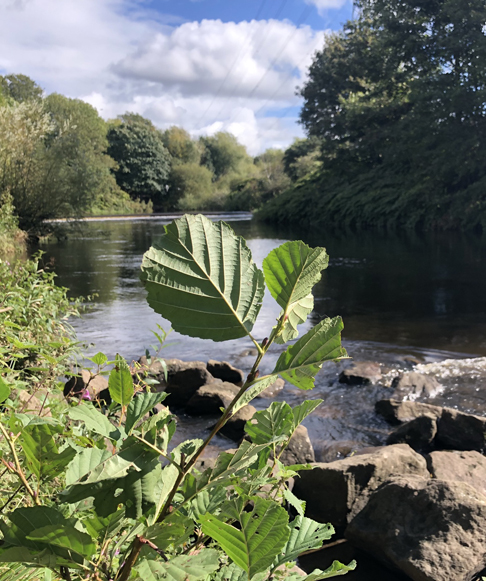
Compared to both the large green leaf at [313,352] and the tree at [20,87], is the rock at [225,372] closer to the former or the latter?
the large green leaf at [313,352]

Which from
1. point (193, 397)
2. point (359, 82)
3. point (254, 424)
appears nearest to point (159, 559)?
point (254, 424)

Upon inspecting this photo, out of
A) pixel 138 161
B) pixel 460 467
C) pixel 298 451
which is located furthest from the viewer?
pixel 138 161

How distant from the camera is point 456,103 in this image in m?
25.9

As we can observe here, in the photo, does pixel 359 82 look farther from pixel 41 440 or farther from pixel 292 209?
pixel 41 440

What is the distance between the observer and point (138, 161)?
71562 millimetres

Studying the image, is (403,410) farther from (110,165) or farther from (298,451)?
(110,165)

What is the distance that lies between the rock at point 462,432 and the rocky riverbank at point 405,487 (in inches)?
0.4

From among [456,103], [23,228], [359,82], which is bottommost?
[23,228]

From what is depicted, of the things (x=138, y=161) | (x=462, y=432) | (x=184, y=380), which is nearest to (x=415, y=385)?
(x=462, y=432)

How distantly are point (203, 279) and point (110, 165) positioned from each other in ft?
224

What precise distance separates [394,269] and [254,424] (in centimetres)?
1714

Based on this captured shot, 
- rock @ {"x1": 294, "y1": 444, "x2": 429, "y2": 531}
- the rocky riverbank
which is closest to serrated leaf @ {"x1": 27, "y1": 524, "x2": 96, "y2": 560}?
the rocky riverbank

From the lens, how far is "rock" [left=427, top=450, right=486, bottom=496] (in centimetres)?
436

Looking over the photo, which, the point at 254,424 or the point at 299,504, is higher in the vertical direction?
the point at 254,424
